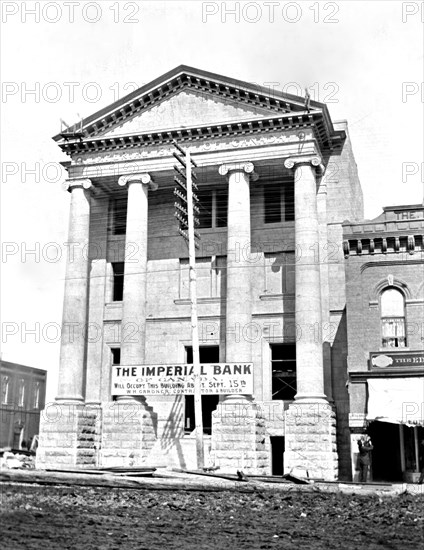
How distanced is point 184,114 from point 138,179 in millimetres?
4167

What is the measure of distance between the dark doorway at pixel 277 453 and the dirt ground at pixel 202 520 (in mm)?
15772

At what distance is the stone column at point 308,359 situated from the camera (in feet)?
97.3

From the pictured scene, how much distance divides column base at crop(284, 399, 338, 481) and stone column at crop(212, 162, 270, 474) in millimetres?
1461

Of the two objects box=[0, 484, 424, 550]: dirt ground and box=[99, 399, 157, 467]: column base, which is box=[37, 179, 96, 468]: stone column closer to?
box=[99, 399, 157, 467]: column base

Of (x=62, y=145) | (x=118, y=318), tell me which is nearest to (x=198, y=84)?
(x=62, y=145)

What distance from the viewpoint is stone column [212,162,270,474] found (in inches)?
1177

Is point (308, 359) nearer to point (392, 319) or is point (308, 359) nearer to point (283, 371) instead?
point (283, 371)

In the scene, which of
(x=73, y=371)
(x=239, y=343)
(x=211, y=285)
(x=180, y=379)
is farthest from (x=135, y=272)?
(x=239, y=343)

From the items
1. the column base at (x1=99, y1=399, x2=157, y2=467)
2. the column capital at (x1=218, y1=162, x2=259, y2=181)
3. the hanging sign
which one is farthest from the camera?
the column capital at (x1=218, y1=162, x2=259, y2=181)

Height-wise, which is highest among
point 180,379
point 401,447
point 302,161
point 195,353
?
point 302,161

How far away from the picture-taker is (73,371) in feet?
112

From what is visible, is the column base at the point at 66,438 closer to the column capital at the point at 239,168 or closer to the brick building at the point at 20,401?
the brick building at the point at 20,401

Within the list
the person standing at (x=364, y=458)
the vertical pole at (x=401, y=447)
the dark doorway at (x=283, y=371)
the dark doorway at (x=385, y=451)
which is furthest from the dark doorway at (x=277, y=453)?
the vertical pole at (x=401, y=447)

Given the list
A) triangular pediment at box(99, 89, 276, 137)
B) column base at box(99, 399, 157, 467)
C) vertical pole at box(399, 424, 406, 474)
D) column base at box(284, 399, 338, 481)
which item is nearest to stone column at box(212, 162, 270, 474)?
column base at box(284, 399, 338, 481)
